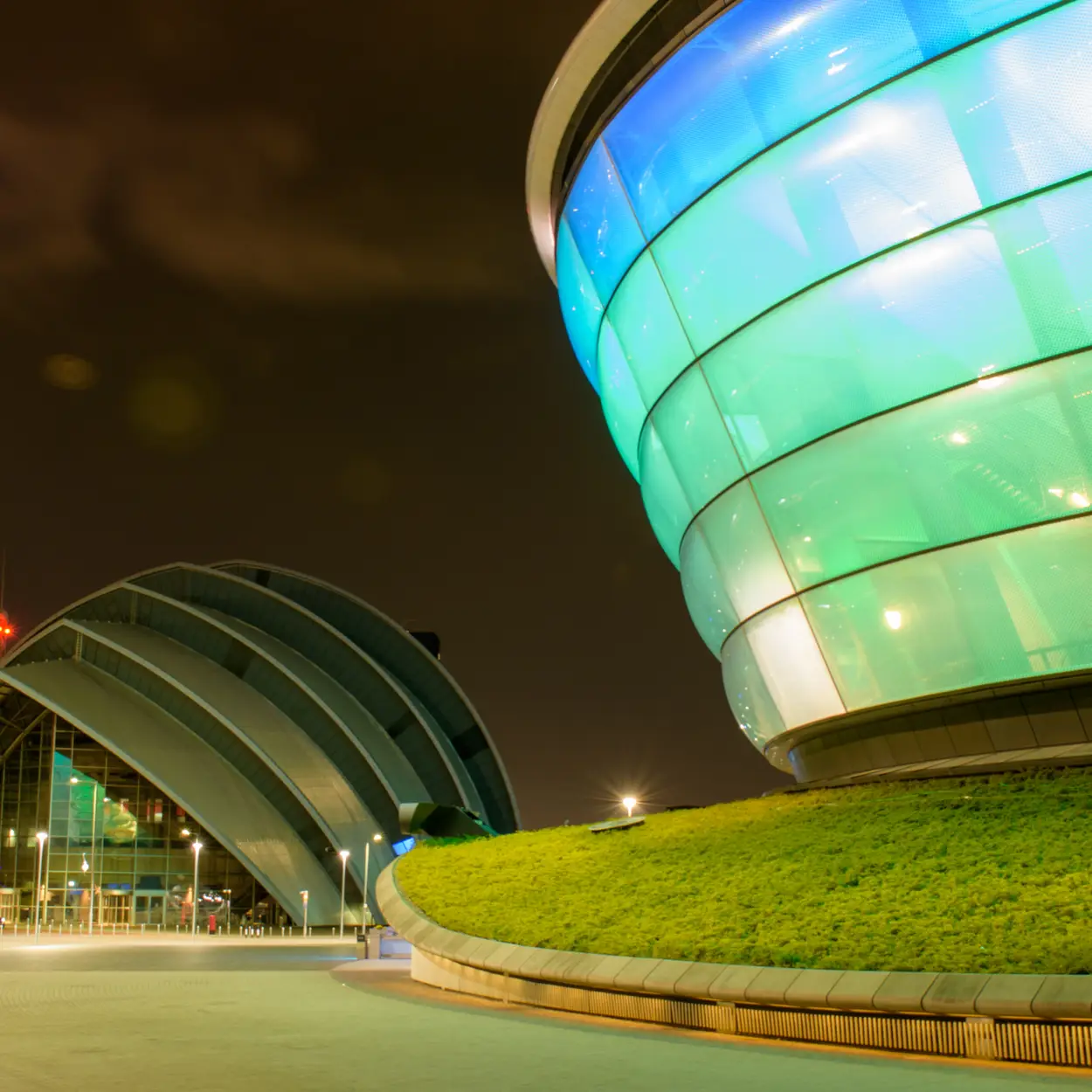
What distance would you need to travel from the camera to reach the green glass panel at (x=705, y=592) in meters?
22.9

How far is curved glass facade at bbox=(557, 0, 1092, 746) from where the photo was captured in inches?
666

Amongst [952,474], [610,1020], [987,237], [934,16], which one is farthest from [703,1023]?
[934,16]

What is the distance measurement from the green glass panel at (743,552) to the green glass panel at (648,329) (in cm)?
251

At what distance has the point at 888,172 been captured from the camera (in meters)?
18.2

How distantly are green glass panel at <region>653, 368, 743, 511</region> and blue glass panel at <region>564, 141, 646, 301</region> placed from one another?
8.70 feet

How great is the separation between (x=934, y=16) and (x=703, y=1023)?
1378 cm

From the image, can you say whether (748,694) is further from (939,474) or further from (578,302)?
(578,302)

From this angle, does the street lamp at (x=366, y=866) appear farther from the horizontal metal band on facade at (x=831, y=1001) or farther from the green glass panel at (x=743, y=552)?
the horizontal metal band on facade at (x=831, y=1001)

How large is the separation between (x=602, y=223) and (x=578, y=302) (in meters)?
2.60

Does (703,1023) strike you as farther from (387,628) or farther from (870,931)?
(387,628)

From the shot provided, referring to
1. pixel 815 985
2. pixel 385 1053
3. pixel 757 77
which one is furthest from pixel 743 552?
pixel 385 1053

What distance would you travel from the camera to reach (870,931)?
1169 cm

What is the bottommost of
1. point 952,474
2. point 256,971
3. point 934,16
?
point 256,971

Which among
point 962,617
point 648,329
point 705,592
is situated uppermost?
point 648,329
